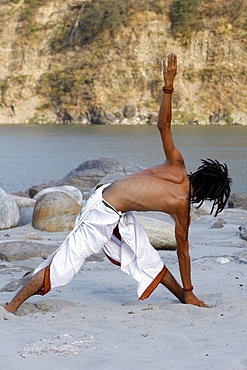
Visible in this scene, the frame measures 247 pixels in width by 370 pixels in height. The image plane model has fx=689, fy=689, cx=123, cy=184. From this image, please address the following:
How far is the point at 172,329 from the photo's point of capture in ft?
13.8

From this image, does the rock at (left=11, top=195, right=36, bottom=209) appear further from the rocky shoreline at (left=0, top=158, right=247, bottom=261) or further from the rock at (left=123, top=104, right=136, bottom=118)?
the rock at (left=123, top=104, right=136, bottom=118)

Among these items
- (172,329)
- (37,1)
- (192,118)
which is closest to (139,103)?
(192,118)

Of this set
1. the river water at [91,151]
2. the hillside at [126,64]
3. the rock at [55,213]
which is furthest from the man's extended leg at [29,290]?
the hillside at [126,64]

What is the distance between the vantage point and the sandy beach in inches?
142

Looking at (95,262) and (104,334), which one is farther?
(95,262)

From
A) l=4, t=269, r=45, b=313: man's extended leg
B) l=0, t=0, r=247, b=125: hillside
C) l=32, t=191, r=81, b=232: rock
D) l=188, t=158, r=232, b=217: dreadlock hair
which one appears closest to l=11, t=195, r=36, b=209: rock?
l=32, t=191, r=81, b=232: rock

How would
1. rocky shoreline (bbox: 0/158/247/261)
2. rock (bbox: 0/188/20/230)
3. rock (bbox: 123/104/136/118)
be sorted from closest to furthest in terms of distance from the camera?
rocky shoreline (bbox: 0/158/247/261), rock (bbox: 0/188/20/230), rock (bbox: 123/104/136/118)

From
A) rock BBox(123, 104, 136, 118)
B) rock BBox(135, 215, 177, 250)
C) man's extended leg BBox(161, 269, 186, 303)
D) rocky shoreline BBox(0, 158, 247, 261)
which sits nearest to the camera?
man's extended leg BBox(161, 269, 186, 303)

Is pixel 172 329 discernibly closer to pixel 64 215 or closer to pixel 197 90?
pixel 64 215

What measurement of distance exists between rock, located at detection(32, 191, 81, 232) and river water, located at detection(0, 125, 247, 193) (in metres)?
9.49

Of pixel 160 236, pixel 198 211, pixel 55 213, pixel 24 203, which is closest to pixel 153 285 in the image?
pixel 160 236

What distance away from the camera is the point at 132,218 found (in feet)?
15.3

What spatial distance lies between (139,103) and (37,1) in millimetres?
14228

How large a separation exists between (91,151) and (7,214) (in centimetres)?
2002
